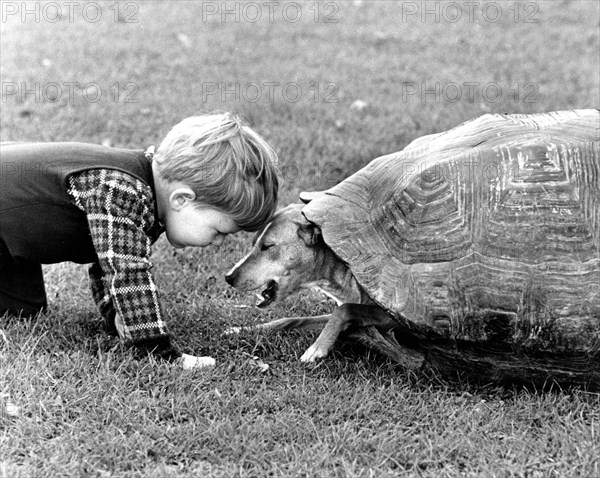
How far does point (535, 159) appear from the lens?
162 inches

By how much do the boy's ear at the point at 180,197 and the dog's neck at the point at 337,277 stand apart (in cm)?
78

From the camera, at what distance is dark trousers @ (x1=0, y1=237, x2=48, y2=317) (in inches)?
188

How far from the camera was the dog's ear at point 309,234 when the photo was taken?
4.47 m

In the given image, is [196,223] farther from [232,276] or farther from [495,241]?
[495,241]

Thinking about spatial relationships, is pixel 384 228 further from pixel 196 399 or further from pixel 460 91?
pixel 460 91

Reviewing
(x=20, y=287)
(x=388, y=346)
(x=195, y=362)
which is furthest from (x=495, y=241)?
(x=20, y=287)

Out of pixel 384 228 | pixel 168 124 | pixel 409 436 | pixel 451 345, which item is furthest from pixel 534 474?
pixel 168 124

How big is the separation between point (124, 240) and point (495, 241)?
6.12ft

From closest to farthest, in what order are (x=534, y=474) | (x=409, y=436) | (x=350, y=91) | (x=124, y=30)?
(x=534, y=474)
(x=409, y=436)
(x=350, y=91)
(x=124, y=30)

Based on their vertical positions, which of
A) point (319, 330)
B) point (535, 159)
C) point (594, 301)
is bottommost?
point (319, 330)

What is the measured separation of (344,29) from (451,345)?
7.84m

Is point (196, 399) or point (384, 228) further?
point (384, 228)

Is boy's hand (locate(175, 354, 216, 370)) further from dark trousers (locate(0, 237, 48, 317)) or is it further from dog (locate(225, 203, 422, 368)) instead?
dark trousers (locate(0, 237, 48, 317))

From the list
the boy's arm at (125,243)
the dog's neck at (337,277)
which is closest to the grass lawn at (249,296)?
the boy's arm at (125,243)
